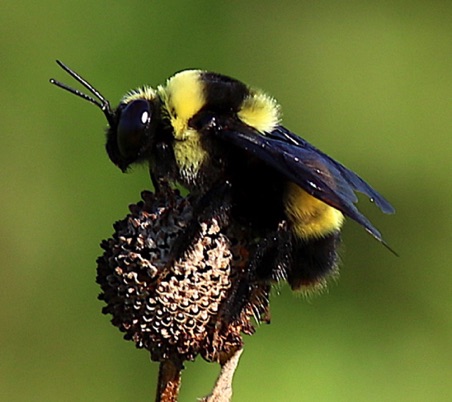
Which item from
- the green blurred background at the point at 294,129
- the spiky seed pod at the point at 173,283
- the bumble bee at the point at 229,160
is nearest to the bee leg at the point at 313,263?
the bumble bee at the point at 229,160

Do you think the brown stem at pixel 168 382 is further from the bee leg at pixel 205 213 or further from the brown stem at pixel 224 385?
the bee leg at pixel 205 213

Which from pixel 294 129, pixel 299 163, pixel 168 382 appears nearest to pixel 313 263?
pixel 299 163

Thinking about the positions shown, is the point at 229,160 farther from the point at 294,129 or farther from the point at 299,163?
the point at 294,129

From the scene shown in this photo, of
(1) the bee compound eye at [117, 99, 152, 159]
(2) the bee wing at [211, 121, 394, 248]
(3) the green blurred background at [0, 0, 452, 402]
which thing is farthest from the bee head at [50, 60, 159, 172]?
(3) the green blurred background at [0, 0, 452, 402]

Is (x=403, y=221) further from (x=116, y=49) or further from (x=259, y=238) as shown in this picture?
(x=259, y=238)

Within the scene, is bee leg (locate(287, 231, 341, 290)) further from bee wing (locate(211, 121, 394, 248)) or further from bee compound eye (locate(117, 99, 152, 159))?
bee compound eye (locate(117, 99, 152, 159))

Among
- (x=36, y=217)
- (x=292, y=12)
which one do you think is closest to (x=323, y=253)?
(x=36, y=217)

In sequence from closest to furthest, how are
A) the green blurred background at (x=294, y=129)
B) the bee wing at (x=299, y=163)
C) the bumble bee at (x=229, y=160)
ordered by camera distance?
the bee wing at (x=299, y=163)
the bumble bee at (x=229, y=160)
the green blurred background at (x=294, y=129)
